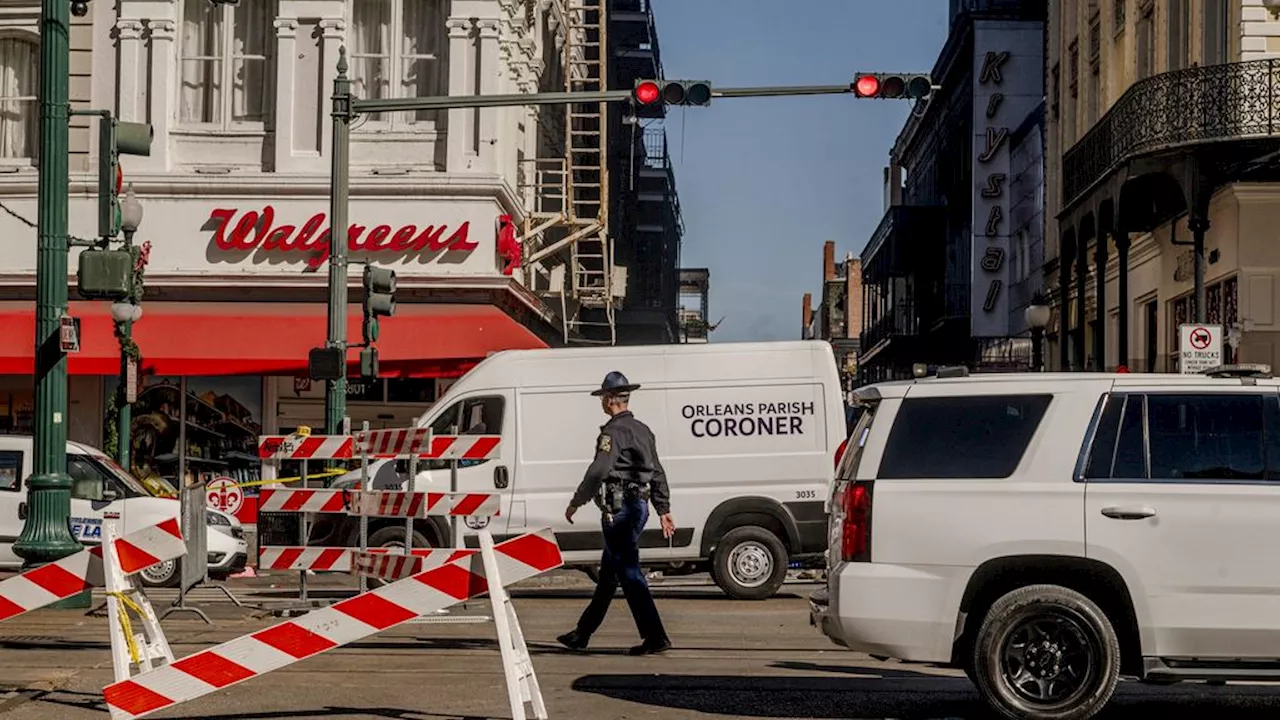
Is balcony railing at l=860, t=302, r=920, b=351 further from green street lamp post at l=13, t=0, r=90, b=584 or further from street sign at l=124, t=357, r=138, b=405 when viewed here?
green street lamp post at l=13, t=0, r=90, b=584

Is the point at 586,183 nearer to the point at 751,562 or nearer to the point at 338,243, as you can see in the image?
the point at 338,243

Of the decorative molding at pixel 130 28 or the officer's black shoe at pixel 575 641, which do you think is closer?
the officer's black shoe at pixel 575 641

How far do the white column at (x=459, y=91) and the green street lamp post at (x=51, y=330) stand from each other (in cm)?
1465

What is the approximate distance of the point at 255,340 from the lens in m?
29.3

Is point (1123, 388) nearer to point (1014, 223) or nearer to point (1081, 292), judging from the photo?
point (1081, 292)

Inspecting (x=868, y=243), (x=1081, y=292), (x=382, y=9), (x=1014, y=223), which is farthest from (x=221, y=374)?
(x=868, y=243)

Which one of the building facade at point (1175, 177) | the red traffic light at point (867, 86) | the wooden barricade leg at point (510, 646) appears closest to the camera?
the wooden barricade leg at point (510, 646)

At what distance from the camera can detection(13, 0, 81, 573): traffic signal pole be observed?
16.3 metres

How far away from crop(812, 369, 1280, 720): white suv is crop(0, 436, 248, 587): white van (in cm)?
1174

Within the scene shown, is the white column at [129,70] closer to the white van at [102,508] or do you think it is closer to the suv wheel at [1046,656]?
the white van at [102,508]

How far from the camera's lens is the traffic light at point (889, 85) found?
840 inches

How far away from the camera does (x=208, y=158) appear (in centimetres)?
3153

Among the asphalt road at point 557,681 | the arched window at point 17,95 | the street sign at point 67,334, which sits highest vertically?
the arched window at point 17,95

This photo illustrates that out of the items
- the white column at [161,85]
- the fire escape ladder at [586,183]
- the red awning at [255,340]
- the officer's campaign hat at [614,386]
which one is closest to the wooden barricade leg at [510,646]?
the officer's campaign hat at [614,386]
